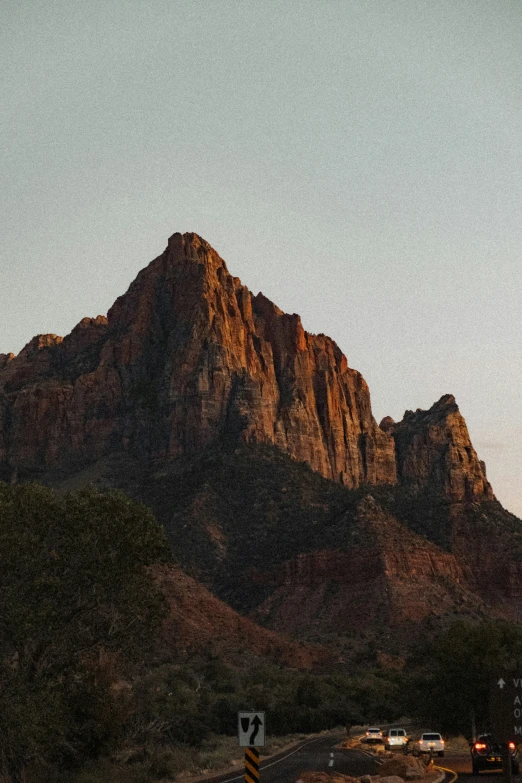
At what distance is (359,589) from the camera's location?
137 metres

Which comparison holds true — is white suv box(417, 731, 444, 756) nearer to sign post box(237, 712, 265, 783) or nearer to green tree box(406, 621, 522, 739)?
green tree box(406, 621, 522, 739)

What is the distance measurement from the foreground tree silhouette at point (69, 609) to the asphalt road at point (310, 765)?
5.63 metres

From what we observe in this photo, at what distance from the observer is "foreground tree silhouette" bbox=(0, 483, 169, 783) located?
114 ft

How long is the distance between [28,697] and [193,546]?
11716 cm

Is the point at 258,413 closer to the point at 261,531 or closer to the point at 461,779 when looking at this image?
the point at 261,531

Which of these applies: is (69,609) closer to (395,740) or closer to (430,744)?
(430,744)

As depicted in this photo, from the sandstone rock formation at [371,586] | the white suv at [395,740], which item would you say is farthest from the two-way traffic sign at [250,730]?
the sandstone rock formation at [371,586]

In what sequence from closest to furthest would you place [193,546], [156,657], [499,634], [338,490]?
[499,634]
[156,657]
[193,546]
[338,490]

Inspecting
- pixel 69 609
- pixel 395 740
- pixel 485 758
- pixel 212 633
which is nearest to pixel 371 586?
pixel 212 633

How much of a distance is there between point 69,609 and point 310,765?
1740cm

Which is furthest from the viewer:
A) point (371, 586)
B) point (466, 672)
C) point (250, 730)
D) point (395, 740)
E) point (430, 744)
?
point (371, 586)

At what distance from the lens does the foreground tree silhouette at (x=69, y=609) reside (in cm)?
3484

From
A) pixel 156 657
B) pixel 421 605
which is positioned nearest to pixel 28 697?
pixel 156 657

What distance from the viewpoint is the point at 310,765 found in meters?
49.6
